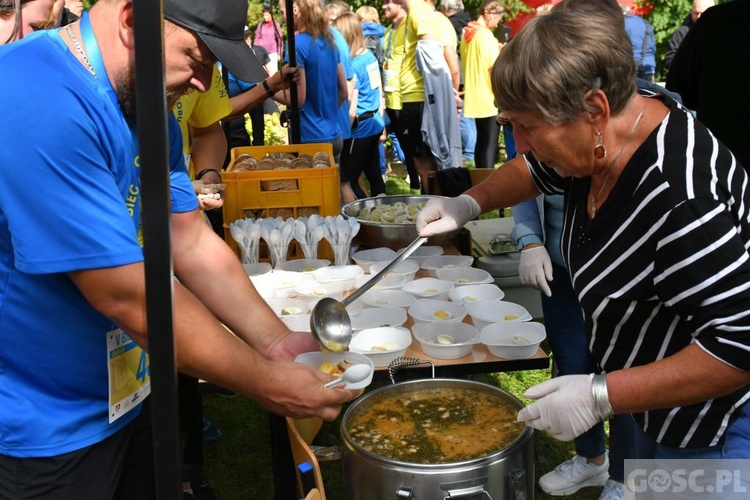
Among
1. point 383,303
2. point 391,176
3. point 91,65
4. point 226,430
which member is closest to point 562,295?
point 383,303

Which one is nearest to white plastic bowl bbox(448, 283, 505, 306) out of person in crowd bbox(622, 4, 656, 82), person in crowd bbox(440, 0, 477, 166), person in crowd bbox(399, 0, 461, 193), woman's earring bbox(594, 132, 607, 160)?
woman's earring bbox(594, 132, 607, 160)

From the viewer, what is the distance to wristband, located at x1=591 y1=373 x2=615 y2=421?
1479 mm

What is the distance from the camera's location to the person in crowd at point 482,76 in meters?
6.93

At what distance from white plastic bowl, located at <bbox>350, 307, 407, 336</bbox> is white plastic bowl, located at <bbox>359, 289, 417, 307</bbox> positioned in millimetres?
90

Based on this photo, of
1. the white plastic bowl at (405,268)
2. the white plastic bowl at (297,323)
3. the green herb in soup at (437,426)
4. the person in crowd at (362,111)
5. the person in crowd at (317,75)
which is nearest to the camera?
the green herb in soup at (437,426)

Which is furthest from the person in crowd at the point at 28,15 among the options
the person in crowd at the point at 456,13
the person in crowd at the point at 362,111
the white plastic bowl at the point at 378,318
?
the person in crowd at the point at 456,13

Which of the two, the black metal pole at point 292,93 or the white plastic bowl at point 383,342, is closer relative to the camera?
the white plastic bowl at point 383,342

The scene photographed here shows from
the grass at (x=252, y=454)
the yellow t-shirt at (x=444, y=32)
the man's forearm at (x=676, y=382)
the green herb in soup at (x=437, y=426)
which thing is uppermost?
the yellow t-shirt at (x=444, y=32)

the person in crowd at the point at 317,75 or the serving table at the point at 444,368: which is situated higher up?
the person in crowd at the point at 317,75

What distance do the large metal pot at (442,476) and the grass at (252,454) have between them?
1.35m

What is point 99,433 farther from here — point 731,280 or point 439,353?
point 731,280

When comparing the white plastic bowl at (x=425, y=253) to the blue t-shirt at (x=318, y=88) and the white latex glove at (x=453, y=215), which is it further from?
the blue t-shirt at (x=318, y=88)

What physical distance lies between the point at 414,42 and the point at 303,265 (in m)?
4.24

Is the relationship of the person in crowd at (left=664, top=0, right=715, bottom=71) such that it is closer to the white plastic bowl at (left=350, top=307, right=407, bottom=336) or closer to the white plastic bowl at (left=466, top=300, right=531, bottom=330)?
the white plastic bowl at (left=466, top=300, right=531, bottom=330)
